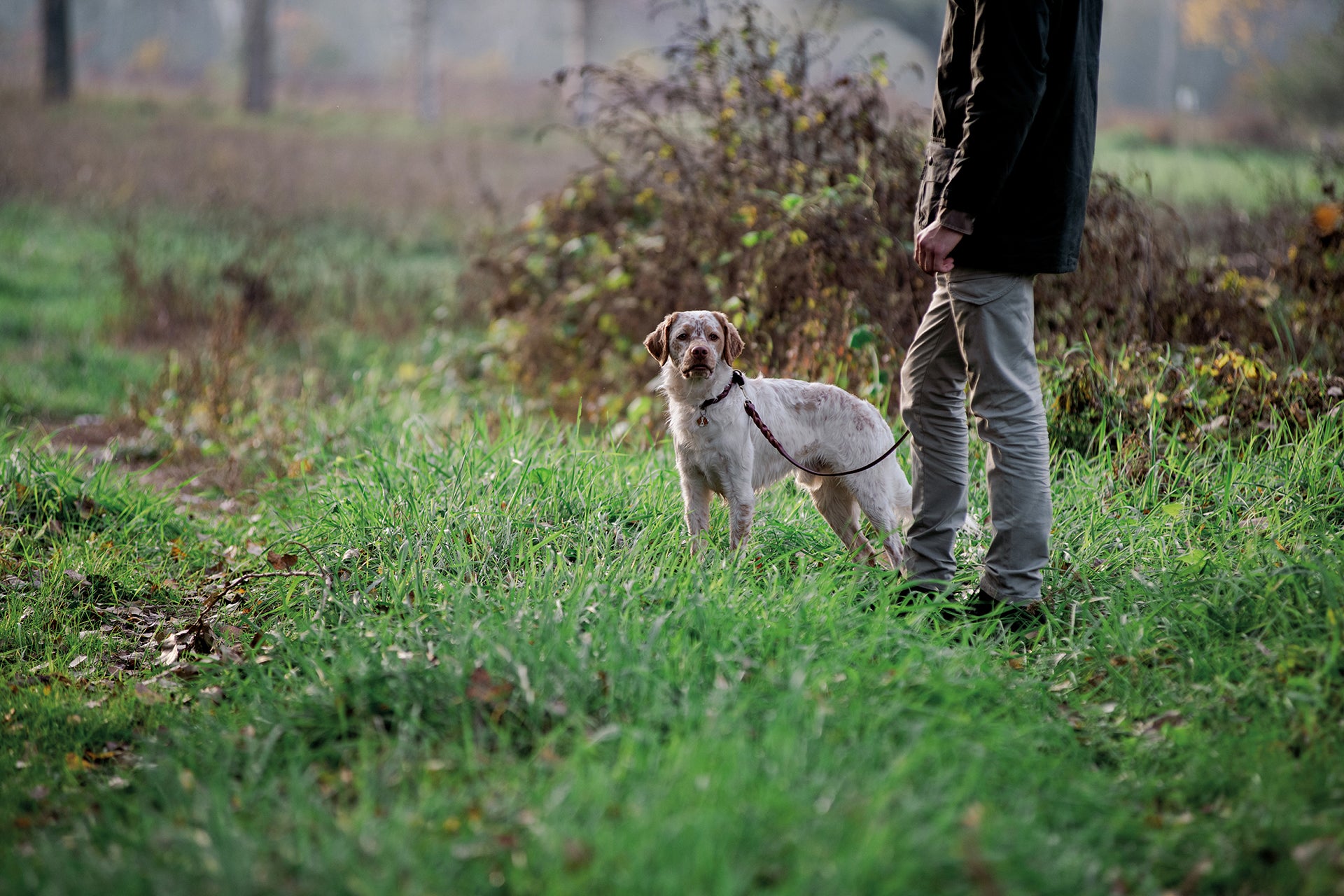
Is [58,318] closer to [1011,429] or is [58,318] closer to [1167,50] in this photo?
[1011,429]

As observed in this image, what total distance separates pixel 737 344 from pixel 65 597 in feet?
9.37

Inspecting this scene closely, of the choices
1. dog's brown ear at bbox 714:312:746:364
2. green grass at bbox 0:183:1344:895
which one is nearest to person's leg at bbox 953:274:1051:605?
green grass at bbox 0:183:1344:895

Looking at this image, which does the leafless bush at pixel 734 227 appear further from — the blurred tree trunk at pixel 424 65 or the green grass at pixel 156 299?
the blurred tree trunk at pixel 424 65

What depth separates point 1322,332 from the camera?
590 centimetres

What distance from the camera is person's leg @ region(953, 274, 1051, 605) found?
133 inches

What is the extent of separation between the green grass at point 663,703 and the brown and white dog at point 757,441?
0.20 metres

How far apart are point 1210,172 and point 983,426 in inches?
729

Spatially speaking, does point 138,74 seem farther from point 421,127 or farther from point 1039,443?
point 1039,443

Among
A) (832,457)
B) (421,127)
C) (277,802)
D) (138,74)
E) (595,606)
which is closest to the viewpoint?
(277,802)

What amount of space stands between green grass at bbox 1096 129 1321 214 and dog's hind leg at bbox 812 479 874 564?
3219 millimetres

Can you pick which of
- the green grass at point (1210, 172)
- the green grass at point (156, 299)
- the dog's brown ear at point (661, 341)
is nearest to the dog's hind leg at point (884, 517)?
the dog's brown ear at point (661, 341)

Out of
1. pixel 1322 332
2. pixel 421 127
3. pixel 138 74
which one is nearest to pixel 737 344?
pixel 1322 332

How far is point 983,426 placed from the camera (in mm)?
3506

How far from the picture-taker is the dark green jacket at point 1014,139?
10.3 feet
